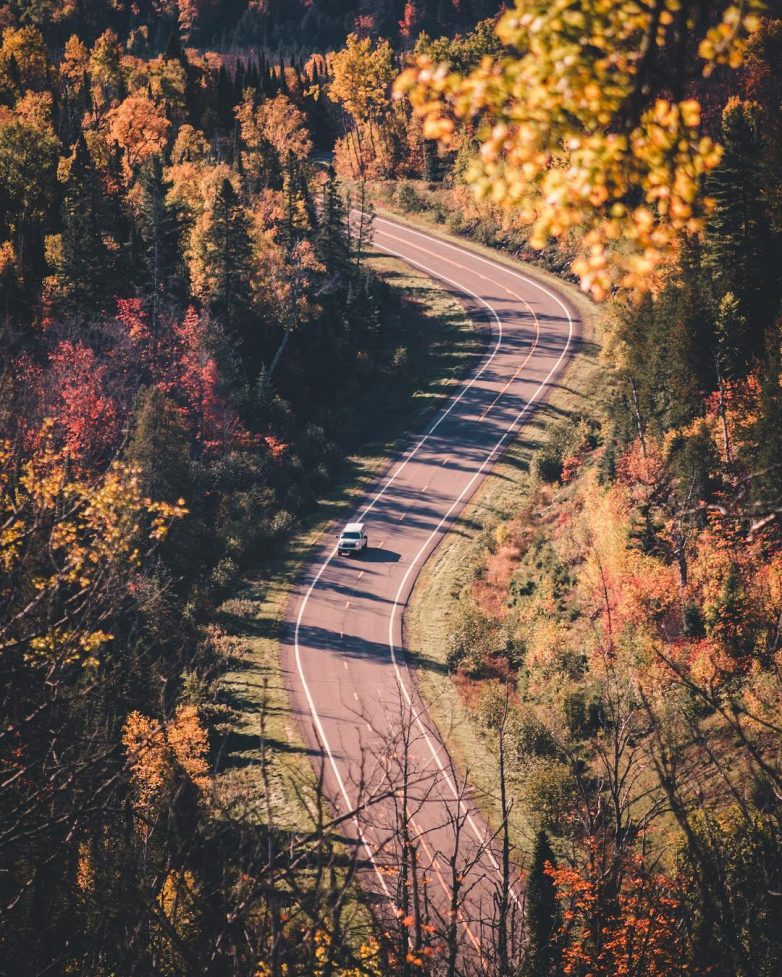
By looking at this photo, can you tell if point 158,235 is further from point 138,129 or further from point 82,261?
point 138,129

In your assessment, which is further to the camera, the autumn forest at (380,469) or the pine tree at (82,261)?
the pine tree at (82,261)

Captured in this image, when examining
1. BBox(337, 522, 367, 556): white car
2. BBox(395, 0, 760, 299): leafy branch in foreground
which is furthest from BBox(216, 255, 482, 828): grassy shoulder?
BBox(395, 0, 760, 299): leafy branch in foreground

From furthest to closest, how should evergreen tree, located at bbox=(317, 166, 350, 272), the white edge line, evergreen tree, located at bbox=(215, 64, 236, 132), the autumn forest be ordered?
evergreen tree, located at bbox=(215, 64, 236, 132) → evergreen tree, located at bbox=(317, 166, 350, 272) → the white edge line → the autumn forest

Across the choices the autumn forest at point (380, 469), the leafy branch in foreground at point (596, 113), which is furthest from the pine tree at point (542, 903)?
the leafy branch in foreground at point (596, 113)

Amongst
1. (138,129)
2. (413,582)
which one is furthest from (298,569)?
(138,129)

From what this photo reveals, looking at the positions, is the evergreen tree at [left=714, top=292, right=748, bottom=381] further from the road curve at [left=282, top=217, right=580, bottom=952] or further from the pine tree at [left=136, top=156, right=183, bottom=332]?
the pine tree at [left=136, top=156, right=183, bottom=332]

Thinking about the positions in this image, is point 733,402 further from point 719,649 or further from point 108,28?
point 108,28

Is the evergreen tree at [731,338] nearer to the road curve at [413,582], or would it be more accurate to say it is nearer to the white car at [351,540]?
the road curve at [413,582]
